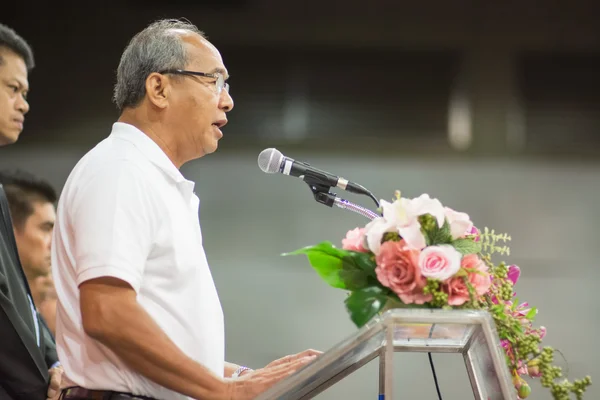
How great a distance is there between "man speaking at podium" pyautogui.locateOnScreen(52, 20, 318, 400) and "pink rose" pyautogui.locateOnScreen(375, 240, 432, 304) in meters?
0.21

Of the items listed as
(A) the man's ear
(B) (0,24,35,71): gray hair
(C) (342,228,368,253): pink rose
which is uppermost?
(B) (0,24,35,71): gray hair

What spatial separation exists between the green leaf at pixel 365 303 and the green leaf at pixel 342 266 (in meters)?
0.03

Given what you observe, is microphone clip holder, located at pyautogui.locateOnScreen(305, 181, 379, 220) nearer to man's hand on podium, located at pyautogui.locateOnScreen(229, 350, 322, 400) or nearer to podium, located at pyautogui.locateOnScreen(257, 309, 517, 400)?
podium, located at pyautogui.locateOnScreen(257, 309, 517, 400)

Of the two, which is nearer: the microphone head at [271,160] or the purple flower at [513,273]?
the purple flower at [513,273]

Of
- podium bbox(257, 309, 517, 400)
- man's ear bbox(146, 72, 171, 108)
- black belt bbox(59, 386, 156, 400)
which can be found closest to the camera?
podium bbox(257, 309, 517, 400)

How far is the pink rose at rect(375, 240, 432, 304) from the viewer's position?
1.30 meters

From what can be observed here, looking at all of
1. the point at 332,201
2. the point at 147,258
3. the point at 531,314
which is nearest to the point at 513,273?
the point at 531,314

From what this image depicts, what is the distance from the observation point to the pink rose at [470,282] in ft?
4.28

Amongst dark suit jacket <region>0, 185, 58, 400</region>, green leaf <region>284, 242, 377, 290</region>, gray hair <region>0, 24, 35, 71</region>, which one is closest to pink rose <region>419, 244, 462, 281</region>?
green leaf <region>284, 242, 377, 290</region>

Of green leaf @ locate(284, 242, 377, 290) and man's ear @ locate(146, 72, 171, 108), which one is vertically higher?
man's ear @ locate(146, 72, 171, 108)

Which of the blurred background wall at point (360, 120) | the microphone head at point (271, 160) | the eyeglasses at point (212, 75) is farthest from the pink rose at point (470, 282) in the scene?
the blurred background wall at point (360, 120)

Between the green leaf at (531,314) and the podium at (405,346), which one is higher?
the podium at (405,346)

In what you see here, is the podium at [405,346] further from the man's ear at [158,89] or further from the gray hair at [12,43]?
the gray hair at [12,43]

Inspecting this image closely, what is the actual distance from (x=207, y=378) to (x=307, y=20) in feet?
9.56
